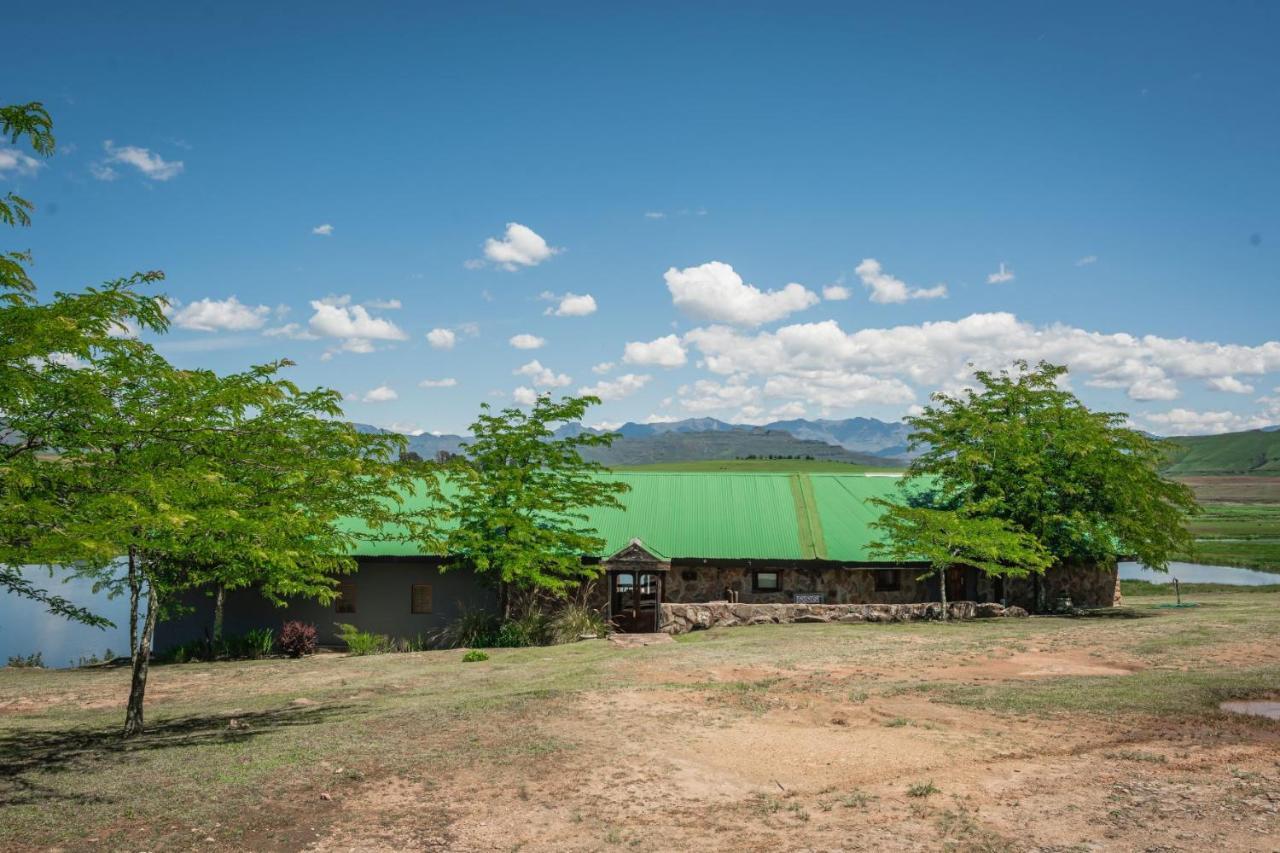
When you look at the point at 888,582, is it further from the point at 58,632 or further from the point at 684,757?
the point at 58,632

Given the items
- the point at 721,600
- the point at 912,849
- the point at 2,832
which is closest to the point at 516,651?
the point at 721,600

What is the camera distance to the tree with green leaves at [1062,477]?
3189cm

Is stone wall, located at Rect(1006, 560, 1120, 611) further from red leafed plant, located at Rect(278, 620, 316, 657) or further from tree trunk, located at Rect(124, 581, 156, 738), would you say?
tree trunk, located at Rect(124, 581, 156, 738)

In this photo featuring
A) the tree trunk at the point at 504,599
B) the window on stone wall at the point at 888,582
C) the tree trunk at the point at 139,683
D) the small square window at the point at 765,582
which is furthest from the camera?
the window on stone wall at the point at 888,582

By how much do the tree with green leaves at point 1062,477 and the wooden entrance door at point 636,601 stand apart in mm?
11866

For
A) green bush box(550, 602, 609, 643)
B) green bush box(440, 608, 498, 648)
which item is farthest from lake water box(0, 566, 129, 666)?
green bush box(550, 602, 609, 643)

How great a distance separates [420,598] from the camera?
3177 centimetres

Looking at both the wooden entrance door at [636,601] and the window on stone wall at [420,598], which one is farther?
the window on stone wall at [420,598]

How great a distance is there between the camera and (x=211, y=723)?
17.0 metres

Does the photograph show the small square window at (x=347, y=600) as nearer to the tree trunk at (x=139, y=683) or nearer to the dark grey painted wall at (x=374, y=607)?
the dark grey painted wall at (x=374, y=607)

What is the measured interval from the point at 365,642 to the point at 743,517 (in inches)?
594

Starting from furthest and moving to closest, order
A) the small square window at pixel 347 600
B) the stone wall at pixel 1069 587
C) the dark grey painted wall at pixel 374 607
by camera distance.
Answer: the stone wall at pixel 1069 587
the small square window at pixel 347 600
the dark grey painted wall at pixel 374 607

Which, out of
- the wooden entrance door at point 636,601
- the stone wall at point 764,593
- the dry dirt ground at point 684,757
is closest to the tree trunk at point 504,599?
the wooden entrance door at point 636,601

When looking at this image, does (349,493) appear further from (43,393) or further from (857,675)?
(857,675)
